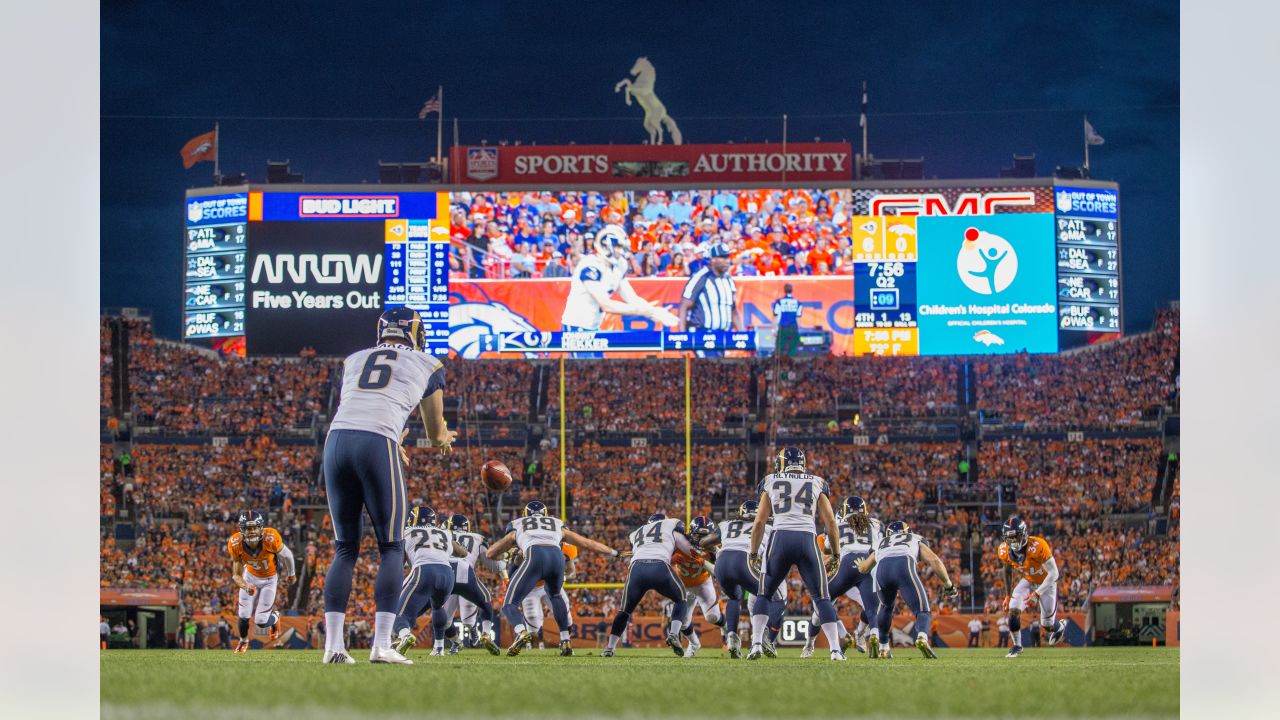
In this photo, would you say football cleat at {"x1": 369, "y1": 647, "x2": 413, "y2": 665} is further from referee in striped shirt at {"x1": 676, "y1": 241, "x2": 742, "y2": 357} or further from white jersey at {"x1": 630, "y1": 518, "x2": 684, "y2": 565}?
referee in striped shirt at {"x1": 676, "y1": 241, "x2": 742, "y2": 357}

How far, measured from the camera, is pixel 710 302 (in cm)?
2458

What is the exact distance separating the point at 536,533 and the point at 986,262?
49.4 ft

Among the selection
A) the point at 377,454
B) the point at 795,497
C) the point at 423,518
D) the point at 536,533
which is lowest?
the point at 536,533

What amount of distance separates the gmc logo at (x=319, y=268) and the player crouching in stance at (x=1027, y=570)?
1428 centimetres

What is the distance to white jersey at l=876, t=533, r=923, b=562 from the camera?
35.1 ft

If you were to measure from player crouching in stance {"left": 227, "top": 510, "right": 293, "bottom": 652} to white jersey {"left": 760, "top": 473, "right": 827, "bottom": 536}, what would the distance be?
4.42 metres

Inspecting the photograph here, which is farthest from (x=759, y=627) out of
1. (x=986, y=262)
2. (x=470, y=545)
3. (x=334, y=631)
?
(x=986, y=262)

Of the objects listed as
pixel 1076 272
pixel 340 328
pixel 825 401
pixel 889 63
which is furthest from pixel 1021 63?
pixel 340 328

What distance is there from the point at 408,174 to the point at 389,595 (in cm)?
2012

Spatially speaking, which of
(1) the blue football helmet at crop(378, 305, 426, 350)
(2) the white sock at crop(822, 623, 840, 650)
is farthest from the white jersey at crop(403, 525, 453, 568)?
(1) the blue football helmet at crop(378, 305, 426, 350)

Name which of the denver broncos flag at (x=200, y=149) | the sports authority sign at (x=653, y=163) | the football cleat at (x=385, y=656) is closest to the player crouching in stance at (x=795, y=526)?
the football cleat at (x=385, y=656)

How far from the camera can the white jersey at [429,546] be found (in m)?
10.2

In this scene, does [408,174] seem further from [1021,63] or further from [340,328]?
[1021,63]

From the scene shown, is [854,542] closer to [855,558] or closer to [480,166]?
[855,558]
